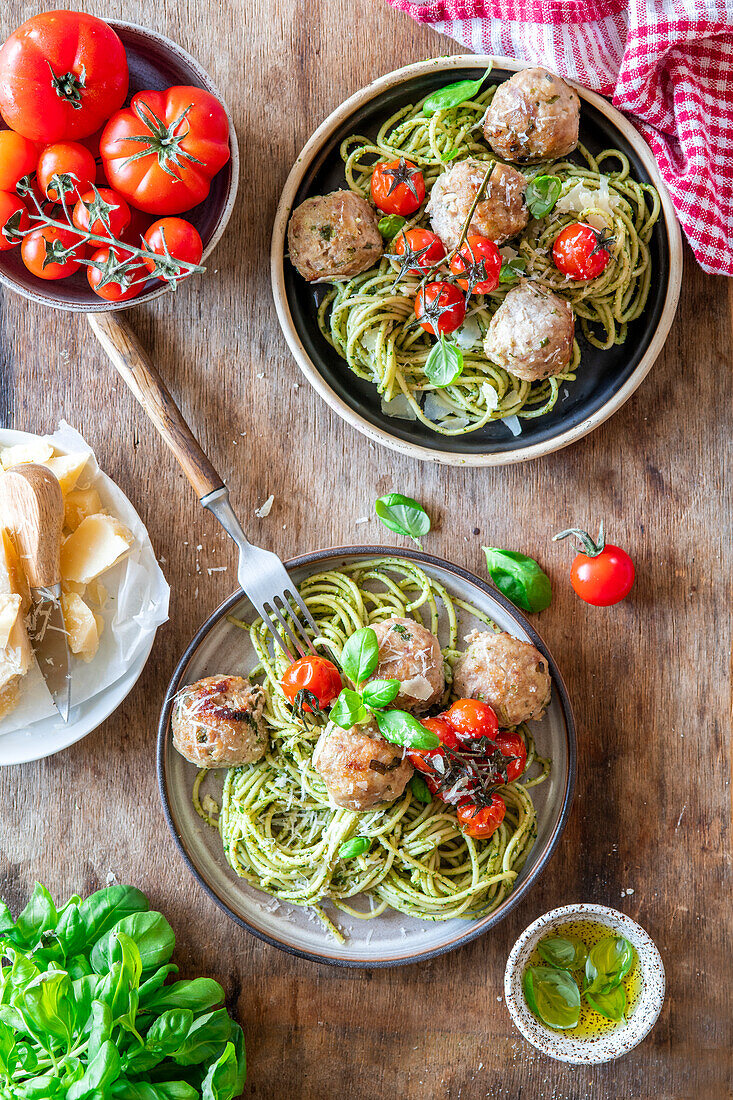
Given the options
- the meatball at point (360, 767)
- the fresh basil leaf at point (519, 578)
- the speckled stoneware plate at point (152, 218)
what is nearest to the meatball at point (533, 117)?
the speckled stoneware plate at point (152, 218)

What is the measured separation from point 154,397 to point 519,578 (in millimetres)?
1085

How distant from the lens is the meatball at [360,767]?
2.03m

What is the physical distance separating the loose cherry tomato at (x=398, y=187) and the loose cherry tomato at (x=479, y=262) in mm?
194

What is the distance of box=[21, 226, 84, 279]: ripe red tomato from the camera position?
6.49ft

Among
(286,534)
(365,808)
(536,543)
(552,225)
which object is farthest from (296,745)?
(552,225)

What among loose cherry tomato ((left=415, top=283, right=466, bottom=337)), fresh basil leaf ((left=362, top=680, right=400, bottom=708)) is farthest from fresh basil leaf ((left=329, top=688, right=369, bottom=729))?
loose cherry tomato ((left=415, top=283, right=466, bottom=337))

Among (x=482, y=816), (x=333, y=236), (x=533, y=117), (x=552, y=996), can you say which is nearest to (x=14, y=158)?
(x=333, y=236)

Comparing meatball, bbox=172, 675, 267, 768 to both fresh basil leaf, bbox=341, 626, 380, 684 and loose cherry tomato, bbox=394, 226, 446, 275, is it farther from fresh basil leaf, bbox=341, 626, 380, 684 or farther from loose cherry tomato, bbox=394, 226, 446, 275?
loose cherry tomato, bbox=394, 226, 446, 275

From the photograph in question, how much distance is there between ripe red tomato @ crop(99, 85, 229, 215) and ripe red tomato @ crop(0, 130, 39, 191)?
0.16m

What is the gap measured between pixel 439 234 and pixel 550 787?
146cm

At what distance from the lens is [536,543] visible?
7.93 ft

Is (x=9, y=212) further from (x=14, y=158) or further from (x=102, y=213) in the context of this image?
(x=102, y=213)

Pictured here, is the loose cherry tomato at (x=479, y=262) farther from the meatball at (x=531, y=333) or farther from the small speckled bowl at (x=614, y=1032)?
the small speckled bowl at (x=614, y=1032)

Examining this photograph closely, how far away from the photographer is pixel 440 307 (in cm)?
213
